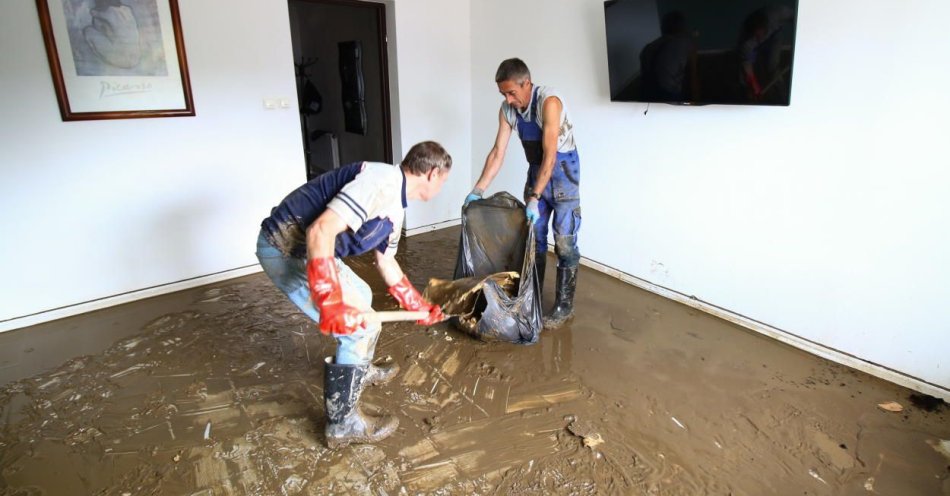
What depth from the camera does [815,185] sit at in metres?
2.40

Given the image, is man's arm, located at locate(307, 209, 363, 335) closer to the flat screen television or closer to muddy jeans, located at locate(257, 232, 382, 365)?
muddy jeans, located at locate(257, 232, 382, 365)

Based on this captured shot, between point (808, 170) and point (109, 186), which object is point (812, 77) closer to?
point (808, 170)

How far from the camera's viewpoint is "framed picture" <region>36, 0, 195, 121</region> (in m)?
2.68

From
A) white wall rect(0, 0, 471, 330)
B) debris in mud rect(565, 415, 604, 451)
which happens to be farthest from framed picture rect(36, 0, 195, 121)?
debris in mud rect(565, 415, 604, 451)

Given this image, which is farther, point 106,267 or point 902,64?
point 106,267

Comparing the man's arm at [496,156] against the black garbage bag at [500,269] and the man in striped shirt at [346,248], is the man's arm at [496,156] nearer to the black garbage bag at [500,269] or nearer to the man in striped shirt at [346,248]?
the black garbage bag at [500,269]

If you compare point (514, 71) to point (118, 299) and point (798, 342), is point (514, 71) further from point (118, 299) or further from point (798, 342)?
point (118, 299)

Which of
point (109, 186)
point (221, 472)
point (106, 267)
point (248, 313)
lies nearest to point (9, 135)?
point (109, 186)

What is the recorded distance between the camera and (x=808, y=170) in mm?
2418

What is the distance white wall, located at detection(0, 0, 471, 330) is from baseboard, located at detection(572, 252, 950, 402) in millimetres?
2524

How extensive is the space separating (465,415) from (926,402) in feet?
6.37

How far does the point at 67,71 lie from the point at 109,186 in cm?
63

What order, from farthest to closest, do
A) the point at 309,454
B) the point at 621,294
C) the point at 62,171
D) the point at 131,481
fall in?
the point at 621,294 < the point at 62,171 < the point at 309,454 < the point at 131,481

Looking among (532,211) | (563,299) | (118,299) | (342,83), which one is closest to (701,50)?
(532,211)
